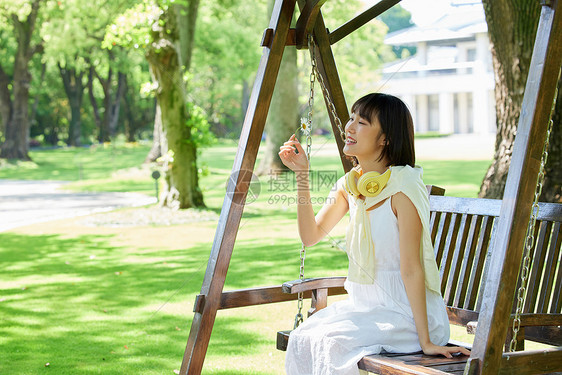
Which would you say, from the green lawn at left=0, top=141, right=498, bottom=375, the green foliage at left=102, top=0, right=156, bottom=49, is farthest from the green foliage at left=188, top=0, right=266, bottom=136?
the green lawn at left=0, top=141, right=498, bottom=375

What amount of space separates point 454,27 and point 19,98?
24.1m

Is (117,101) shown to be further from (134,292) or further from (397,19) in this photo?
(134,292)

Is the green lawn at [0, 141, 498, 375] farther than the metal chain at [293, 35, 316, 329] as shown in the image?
Yes

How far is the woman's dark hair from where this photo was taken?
9.60 feet

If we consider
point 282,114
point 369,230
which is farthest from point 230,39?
point 369,230

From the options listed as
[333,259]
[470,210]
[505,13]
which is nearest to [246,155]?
[470,210]

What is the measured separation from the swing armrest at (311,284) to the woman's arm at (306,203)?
245 mm

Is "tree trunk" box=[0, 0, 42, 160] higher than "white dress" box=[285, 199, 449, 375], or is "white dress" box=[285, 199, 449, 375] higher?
"tree trunk" box=[0, 0, 42, 160]

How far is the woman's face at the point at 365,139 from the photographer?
116 inches

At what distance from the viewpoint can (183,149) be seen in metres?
11.3

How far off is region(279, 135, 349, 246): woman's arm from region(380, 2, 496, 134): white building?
1488 inches

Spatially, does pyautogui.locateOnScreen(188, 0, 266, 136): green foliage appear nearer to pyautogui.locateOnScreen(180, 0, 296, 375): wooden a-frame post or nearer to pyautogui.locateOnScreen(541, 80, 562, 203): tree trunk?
pyautogui.locateOnScreen(541, 80, 562, 203): tree trunk

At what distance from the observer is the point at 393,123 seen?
2.93 meters

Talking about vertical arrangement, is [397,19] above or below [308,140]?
above
